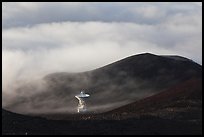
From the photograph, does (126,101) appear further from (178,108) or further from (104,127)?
(104,127)

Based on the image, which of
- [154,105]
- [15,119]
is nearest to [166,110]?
[154,105]

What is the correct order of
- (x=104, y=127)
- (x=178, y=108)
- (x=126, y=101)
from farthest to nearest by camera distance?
1. (x=126, y=101)
2. (x=178, y=108)
3. (x=104, y=127)

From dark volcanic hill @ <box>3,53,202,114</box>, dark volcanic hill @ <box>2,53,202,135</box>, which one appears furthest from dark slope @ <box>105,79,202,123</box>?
dark volcanic hill @ <box>3,53,202,114</box>

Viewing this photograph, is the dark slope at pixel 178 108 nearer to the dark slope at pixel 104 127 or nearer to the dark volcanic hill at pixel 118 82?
the dark slope at pixel 104 127

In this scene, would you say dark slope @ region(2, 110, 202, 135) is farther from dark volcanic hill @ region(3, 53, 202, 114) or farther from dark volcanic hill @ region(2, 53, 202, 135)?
dark volcanic hill @ region(3, 53, 202, 114)

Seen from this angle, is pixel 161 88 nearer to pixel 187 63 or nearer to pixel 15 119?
pixel 187 63

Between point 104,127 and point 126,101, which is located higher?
point 126,101

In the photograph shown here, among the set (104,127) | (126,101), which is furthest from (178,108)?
(126,101)

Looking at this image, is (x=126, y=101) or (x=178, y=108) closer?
(x=178, y=108)
